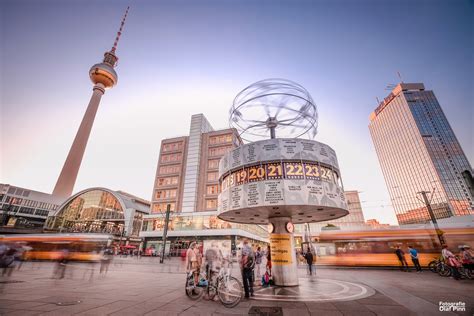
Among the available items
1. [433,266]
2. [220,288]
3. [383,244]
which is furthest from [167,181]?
[433,266]

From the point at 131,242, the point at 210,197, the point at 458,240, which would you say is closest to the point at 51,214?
the point at 131,242

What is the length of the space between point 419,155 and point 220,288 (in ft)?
478

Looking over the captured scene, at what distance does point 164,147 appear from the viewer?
66.5 metres

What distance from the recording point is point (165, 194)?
2338 inches

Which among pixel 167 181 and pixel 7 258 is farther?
pixel 167 181

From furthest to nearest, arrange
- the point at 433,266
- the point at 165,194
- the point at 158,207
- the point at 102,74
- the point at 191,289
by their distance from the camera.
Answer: the point at 102,74 → the point at 165,194 → the point at 158,207 → the point at 433,266 → the point at 191,289

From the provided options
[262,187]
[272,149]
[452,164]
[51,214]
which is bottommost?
[262,187]

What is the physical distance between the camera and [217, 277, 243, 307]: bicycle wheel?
7.00 metres

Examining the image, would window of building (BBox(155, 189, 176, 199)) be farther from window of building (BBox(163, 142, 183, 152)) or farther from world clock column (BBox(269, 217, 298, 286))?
world clock column (BBox(269, 217, 298, 286))

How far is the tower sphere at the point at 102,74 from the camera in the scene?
276 ft

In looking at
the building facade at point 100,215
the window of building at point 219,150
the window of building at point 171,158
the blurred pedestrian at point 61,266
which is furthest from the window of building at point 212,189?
the blurred pedestrian at point 61,266

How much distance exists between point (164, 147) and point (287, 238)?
61535mm

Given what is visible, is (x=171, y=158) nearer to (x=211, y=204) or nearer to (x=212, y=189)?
(x=212, y=189)

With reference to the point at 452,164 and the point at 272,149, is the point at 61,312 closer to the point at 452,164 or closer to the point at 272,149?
the point at 272,149
